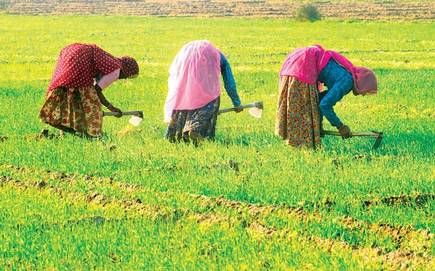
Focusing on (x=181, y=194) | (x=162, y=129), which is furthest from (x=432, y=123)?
(x=181, y=194)

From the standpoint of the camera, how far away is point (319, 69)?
872 cm

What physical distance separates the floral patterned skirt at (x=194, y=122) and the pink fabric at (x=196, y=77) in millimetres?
73

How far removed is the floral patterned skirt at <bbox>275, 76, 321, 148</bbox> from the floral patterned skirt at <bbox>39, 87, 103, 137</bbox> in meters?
2.06

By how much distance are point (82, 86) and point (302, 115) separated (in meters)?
2.29

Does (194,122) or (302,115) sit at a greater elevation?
(302,115)

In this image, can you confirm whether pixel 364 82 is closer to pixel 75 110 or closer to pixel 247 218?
pixel 247 218

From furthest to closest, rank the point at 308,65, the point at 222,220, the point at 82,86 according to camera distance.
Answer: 1. the point at 82,86
2. the point at 308,65
3. the point at 222,220

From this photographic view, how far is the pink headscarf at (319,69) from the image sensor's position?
8680mm

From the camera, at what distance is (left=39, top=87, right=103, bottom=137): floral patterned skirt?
9594 millimetres

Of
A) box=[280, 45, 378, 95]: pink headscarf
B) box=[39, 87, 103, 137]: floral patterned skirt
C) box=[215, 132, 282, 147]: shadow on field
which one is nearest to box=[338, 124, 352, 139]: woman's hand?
box=[280, 45, 378, 95]: pink headscarf

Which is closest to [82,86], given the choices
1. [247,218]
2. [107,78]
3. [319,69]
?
[107,78]

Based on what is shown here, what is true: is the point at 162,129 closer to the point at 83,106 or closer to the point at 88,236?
the point at 83,106

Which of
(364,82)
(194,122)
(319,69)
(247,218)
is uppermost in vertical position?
(319,69)

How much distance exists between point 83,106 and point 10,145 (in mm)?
852
